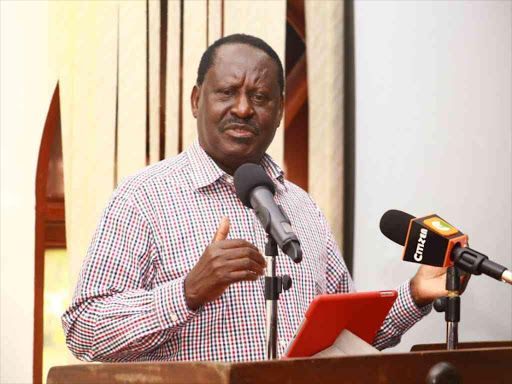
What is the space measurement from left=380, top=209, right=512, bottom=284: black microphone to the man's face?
57 cm

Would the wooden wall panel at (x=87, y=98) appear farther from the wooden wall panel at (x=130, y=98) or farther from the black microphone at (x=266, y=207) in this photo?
the black microphone at (x=266, y=207)

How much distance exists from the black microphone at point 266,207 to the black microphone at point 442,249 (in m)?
0.34

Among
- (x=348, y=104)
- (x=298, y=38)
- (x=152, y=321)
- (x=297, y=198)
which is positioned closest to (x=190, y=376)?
(x=152, y=321)

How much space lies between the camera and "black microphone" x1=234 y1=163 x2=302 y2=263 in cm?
126

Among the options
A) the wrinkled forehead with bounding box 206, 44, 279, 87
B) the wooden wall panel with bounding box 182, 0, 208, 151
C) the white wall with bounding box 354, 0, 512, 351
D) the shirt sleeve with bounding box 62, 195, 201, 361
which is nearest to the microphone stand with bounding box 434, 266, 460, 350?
the shirt sleeve with bounding box 62, 195, 201, 361

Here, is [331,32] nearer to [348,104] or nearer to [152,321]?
[348,104]

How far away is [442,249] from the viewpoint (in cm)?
150

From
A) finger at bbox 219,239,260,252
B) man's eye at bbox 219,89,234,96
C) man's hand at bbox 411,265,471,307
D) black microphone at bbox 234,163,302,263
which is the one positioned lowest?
man's hand at bbox 411,265,471,307

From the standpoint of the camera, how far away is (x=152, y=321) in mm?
1667

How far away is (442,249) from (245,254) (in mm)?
415

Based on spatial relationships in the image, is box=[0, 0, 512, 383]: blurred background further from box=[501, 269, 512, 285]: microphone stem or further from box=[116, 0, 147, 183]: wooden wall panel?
box=[501, 269, 512, 285]: microphone stem

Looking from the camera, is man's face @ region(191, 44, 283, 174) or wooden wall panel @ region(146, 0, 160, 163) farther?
wooden wall panel @ region(146, 0, 160, 163)

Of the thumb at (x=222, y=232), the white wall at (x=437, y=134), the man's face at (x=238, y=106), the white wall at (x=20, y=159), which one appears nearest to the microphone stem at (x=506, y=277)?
the thumb at (x=222, y=232)

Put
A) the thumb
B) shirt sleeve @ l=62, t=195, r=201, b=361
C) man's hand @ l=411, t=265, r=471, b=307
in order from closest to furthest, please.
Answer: the thumb < shirt sleeve @ l=62, t=195, r=201, b=361 < man's hand @ l=411, t=265, r=471, b=307
